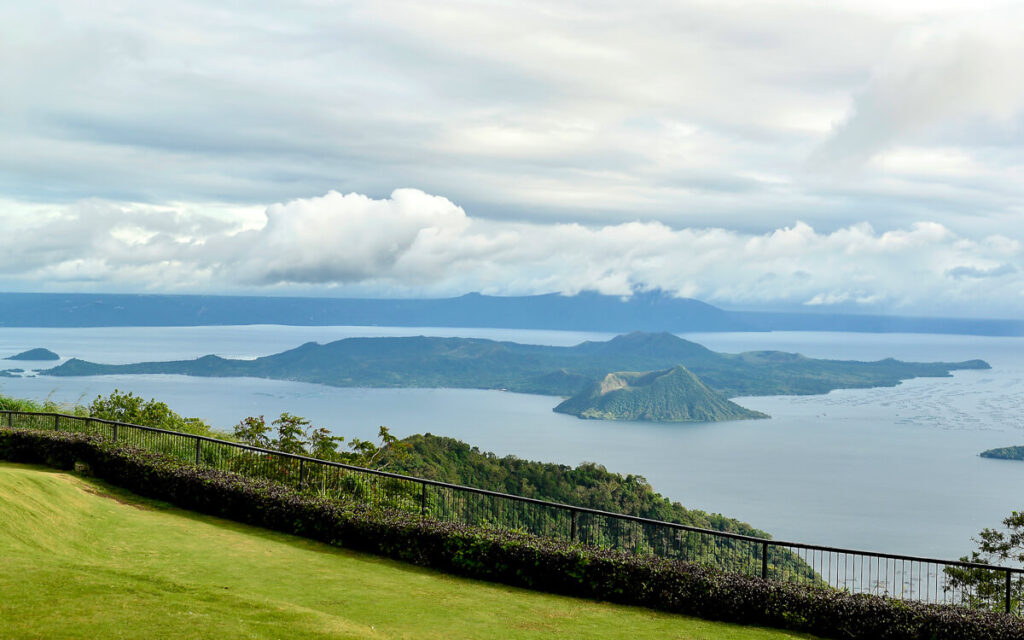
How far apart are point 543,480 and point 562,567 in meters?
63.8

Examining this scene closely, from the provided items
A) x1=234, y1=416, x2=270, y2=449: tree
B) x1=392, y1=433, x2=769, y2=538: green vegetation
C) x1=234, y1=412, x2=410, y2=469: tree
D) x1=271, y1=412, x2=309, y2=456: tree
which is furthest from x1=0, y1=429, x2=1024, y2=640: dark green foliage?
x1=392, y1=433, x2=769, y2=538: green vegetation

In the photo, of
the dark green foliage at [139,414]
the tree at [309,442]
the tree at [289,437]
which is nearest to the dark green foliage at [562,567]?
the tree at [309,442]

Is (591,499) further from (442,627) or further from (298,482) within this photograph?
(442,627)

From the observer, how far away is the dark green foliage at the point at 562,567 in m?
11.0

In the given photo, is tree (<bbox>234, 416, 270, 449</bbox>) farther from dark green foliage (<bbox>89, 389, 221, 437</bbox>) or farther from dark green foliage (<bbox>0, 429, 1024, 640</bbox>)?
dark green foliage (<bbox>0, 429, 1024, 640</bbox>)

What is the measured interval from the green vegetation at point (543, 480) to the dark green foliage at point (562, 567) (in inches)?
1983

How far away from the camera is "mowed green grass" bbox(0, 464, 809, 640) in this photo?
308 inches

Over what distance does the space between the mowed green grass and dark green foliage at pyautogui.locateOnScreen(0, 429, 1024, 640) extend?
33 cm

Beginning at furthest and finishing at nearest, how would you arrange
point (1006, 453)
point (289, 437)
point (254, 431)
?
point (1006, 453) < point (289, 437) < point (254, 431)

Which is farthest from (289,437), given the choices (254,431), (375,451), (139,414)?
(139,414)

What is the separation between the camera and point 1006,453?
195 m

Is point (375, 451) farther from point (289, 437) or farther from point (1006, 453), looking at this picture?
point (1006, 453)

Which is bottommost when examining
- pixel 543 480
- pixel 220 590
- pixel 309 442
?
pixel 543 480

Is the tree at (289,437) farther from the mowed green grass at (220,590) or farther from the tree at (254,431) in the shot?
the mowed green grass at (220,590)
